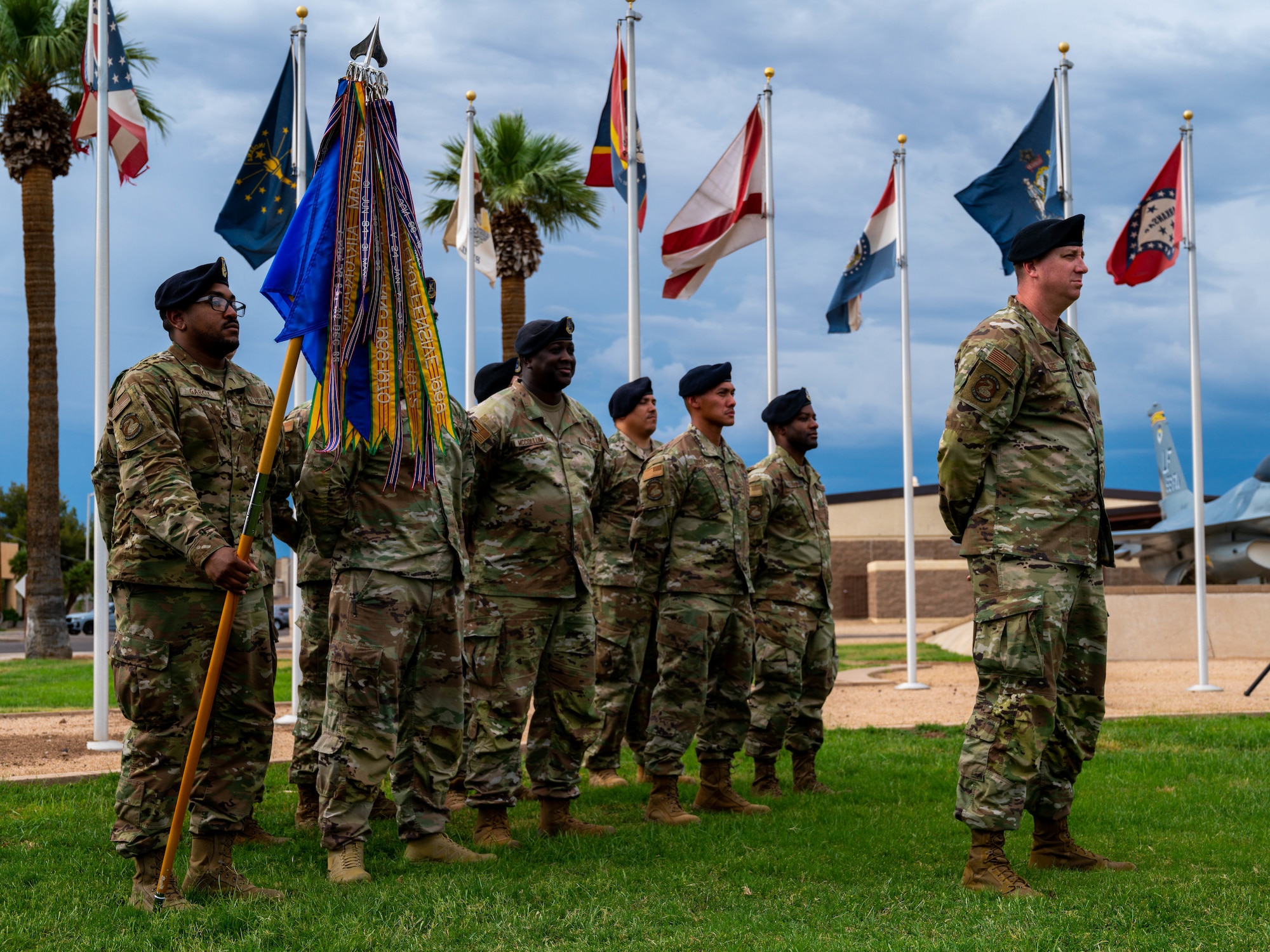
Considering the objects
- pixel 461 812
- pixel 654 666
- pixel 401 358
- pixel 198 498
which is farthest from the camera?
pixel 654 666

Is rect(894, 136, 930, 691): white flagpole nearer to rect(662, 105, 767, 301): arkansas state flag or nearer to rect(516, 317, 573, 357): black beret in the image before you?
rect(662, 105, 767, 301): arkansas state flag

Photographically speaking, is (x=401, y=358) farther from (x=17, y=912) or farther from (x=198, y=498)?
(x=17, y=912)

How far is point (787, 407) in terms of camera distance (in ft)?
26.0

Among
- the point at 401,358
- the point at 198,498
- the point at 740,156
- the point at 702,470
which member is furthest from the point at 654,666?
the point at 740,156

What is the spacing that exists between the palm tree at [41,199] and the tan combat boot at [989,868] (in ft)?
67.1

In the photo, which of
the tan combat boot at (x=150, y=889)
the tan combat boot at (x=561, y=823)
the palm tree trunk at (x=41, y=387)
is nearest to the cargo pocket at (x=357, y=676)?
the tan combat boot at (x=150, y=889)

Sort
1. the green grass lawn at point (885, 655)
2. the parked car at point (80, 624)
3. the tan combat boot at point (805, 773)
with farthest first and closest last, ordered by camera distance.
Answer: the parked car at point (80, 624)
the green grass lawn at point (885, 655)
the tan combat boot at point (805, 773)

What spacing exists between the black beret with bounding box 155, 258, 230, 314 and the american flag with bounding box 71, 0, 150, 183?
659 centimetres

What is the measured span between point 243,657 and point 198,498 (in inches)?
25.8

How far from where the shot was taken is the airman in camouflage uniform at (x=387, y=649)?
5.02 m

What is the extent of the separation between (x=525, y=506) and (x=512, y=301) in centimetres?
1973

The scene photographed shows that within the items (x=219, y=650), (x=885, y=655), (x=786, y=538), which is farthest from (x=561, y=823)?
(x=885, y=655)

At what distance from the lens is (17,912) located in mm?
4512

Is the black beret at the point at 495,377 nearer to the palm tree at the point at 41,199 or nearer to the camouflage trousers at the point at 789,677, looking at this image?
the camouflage trousers at the point at 789,677
